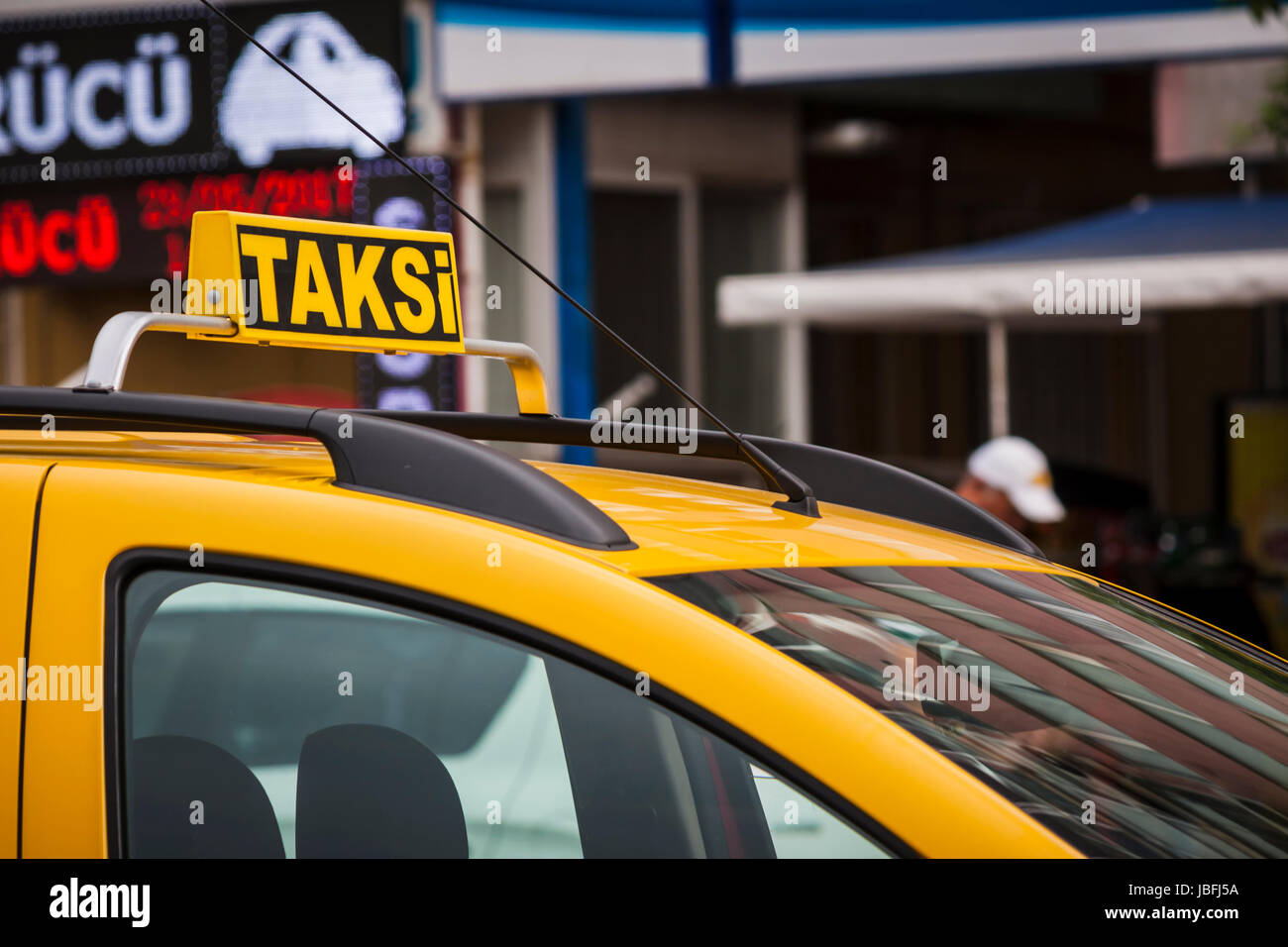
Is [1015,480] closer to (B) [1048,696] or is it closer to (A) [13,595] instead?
(B) [1048,696]

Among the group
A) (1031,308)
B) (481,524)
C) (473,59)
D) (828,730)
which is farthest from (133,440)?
(473,59)

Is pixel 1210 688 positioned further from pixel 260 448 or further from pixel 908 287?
pixel 908 287

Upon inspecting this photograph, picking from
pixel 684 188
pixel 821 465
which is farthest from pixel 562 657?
pixel 684 188

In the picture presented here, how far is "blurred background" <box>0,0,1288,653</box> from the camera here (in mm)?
7465

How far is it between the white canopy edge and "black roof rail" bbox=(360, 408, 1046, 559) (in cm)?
462

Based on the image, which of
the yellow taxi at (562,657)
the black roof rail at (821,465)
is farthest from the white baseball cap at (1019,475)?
the yellow taxi at (562,657)

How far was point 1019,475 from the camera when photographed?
642 cm

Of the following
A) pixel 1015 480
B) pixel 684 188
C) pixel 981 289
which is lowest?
pixel 1015 480

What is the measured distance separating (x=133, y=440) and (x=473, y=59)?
736 cm

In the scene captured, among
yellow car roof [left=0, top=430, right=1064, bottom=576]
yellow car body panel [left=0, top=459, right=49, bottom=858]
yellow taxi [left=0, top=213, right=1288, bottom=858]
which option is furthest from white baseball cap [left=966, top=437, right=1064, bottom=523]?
yellow car body panel [left=0, top=459, right=49, bottom=858]

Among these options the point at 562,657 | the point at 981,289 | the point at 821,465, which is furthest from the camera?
the point at 981,289

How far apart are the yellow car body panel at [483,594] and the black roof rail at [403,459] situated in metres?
0.03

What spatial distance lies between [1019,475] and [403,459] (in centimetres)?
504

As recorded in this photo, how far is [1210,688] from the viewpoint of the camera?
1.91 meters
